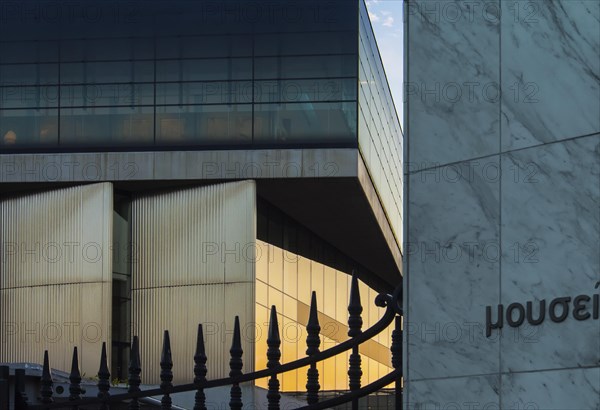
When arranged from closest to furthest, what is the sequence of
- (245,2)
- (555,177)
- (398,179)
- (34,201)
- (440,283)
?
(555,177) → (440,283) → (245,2) → (34,201) → (398,179)

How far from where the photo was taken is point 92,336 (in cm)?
4588

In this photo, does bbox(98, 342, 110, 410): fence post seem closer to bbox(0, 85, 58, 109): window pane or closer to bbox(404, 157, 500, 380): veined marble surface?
bbox(404, 157, 500, 380): veined marble surface

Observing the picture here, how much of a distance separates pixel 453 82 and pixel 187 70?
37695mm

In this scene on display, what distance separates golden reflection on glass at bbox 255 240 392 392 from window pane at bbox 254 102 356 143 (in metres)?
4.99

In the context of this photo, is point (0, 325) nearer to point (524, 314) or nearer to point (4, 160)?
point (4, 160)

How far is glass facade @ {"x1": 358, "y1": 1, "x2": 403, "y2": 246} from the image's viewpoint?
1853 inches

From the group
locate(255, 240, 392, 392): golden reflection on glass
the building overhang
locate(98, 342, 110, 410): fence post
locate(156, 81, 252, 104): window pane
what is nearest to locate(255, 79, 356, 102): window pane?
locate(156, 81, 252, 104): window pane

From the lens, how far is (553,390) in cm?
705

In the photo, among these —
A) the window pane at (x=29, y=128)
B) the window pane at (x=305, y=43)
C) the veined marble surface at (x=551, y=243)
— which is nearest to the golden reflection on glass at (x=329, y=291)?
the window pane at (x=305, y=43)

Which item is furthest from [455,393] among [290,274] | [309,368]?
[290,274]

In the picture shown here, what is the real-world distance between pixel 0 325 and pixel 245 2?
1424 centimetres

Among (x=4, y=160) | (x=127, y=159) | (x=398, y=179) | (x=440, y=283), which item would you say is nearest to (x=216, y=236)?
(x=127, y=159)

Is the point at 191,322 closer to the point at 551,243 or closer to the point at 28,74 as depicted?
the point at 28,74

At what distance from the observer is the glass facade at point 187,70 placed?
44.7 metres
